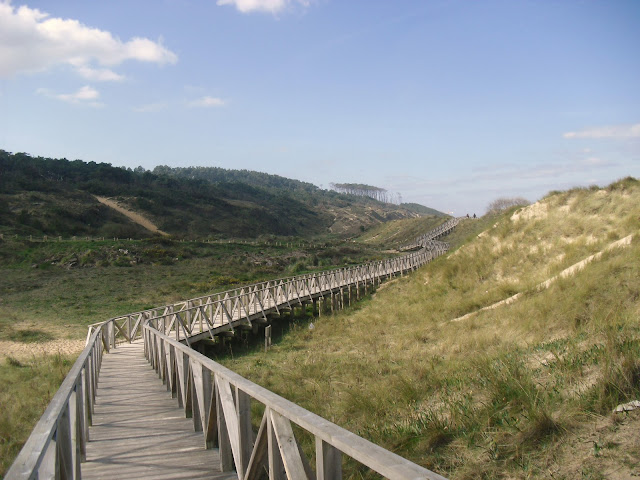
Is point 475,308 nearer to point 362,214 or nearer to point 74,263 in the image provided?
point 74,263

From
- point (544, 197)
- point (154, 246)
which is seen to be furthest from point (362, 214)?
point (544, 197)

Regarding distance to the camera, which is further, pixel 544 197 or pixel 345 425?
pixel 544 197

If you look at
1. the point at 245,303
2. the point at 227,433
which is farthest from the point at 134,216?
the point at 227,433

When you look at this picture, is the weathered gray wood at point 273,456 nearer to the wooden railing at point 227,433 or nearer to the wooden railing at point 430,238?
the wooden railing at point 227,433

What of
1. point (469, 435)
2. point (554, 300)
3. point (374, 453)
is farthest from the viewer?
point (554, 300)

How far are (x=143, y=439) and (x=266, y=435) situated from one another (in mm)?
2635

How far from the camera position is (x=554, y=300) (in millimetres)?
8953

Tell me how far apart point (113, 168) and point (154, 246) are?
6114cm

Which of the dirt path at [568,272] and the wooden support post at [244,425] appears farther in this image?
the dirt path at [568,272]

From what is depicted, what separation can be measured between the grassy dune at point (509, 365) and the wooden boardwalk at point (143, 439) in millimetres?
1728

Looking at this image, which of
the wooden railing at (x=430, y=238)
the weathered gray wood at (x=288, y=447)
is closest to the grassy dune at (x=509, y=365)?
the weathered gray wood at (x=288, y=447)

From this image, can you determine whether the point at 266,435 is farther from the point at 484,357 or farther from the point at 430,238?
the point at 430,238

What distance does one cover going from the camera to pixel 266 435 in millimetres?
3271

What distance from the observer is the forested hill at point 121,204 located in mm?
56125
